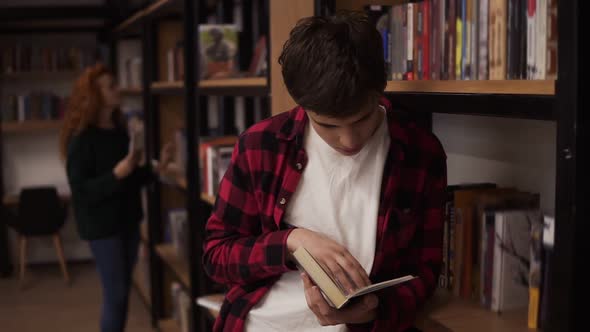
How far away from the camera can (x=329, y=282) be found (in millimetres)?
1208

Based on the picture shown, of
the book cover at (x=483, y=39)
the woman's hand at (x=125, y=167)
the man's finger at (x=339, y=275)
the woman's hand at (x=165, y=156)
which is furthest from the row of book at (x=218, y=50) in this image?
the man's finger at (x=339, y=275)

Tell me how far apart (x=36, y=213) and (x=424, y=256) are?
5048 mm

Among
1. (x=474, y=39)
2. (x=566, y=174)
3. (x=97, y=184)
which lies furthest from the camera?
(x=97, y=184)

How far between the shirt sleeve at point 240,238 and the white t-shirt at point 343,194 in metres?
0.07

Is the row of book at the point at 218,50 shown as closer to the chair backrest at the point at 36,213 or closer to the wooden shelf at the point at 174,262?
the wooden shelf at the point at 174,262

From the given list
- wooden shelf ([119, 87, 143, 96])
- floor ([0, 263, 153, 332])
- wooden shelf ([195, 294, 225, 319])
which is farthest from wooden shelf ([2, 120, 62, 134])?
wooden shelf ([195, 294, 225, 319])

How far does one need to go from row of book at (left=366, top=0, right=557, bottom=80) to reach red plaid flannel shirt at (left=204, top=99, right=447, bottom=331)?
0.18m

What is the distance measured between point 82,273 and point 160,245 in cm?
217

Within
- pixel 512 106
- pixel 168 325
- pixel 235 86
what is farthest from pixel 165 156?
pixel 512 106

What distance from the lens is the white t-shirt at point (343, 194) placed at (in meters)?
1.36

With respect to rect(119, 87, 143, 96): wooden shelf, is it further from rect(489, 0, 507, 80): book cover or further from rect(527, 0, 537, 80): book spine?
rect(527, 0, 537, 80): book spine

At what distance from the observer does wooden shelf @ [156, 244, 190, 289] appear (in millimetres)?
3744

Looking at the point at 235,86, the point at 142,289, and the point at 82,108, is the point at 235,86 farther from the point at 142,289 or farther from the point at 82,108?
the point at 142,289

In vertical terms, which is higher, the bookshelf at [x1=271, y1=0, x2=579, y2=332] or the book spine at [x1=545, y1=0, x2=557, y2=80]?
the book spine at [x1=545, y1=0, x2=557, y2=80]
